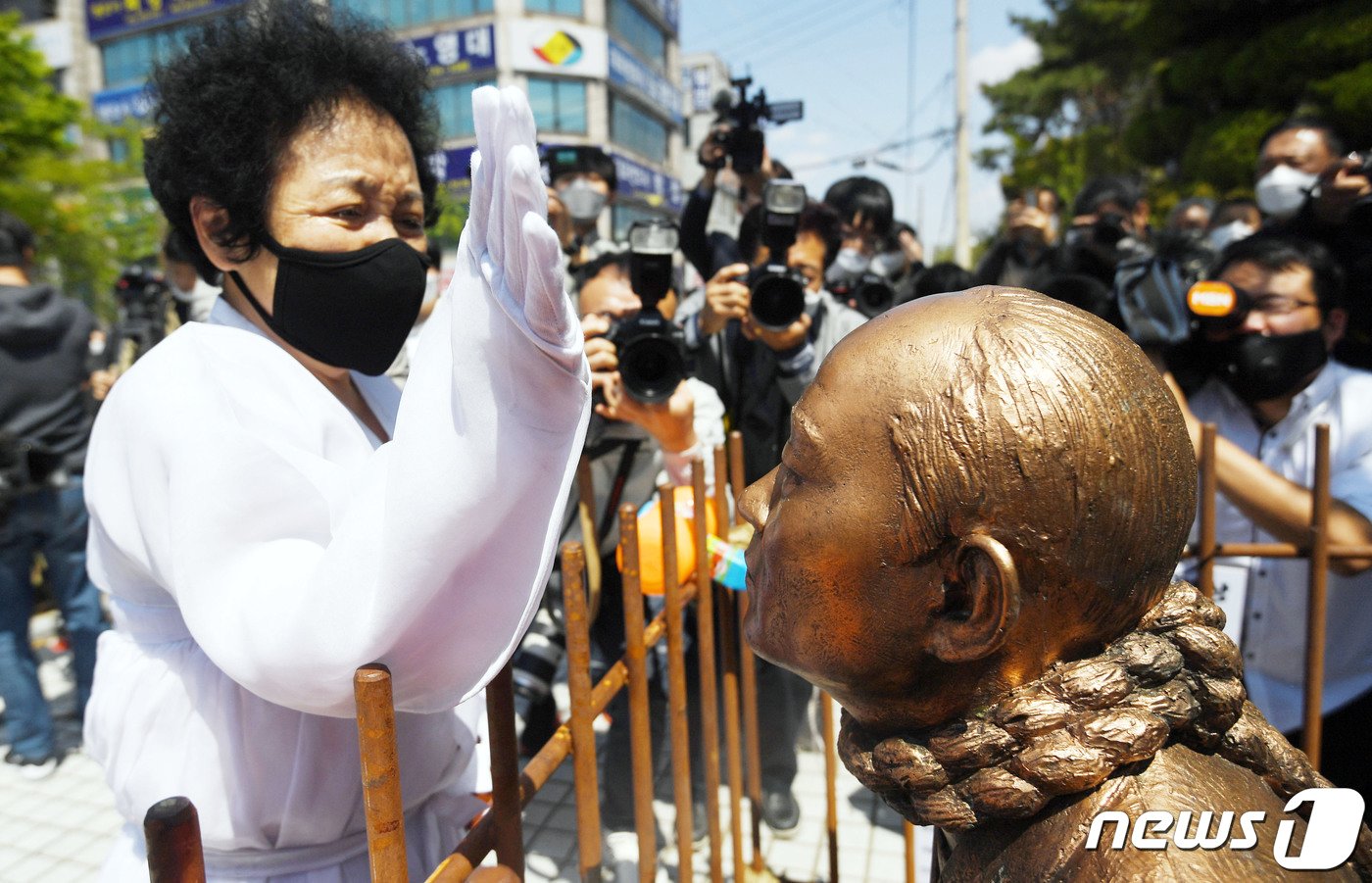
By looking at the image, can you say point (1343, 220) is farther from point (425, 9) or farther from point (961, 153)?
point (425, 9)

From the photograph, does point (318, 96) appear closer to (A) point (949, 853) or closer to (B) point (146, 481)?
(B) point (146, 481)

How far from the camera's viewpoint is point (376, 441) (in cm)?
146

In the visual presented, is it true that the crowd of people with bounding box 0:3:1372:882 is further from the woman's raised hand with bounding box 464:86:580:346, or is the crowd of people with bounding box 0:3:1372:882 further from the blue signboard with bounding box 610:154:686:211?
the blue signboard with bounding box 610:154:686:211

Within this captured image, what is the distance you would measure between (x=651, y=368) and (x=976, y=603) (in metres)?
1.62

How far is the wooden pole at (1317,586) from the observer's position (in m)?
1.87

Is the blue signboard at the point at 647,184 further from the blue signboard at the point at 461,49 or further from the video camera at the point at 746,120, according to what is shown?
the video camera at the point at 746,120

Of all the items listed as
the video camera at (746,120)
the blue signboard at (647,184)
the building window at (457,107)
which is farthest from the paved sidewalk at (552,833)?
the blue signboard at (647,184)

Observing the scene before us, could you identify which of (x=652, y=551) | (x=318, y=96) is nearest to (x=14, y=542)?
(x=652, y=551)

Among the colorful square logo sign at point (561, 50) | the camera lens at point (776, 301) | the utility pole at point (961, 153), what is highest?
the colorful square logo sign at point (561, 50)

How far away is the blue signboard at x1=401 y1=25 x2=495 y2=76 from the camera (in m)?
29.1

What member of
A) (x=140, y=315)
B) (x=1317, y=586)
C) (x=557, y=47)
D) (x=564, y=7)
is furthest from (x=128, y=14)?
(x=1317, y=586)

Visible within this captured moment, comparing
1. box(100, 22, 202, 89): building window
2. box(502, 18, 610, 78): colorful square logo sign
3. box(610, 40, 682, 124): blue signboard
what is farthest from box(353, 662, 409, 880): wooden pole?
box(100, 22, 202, 89): building window

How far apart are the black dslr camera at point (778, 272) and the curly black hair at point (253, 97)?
1.44 m

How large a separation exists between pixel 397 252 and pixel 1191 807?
4.21 ft
